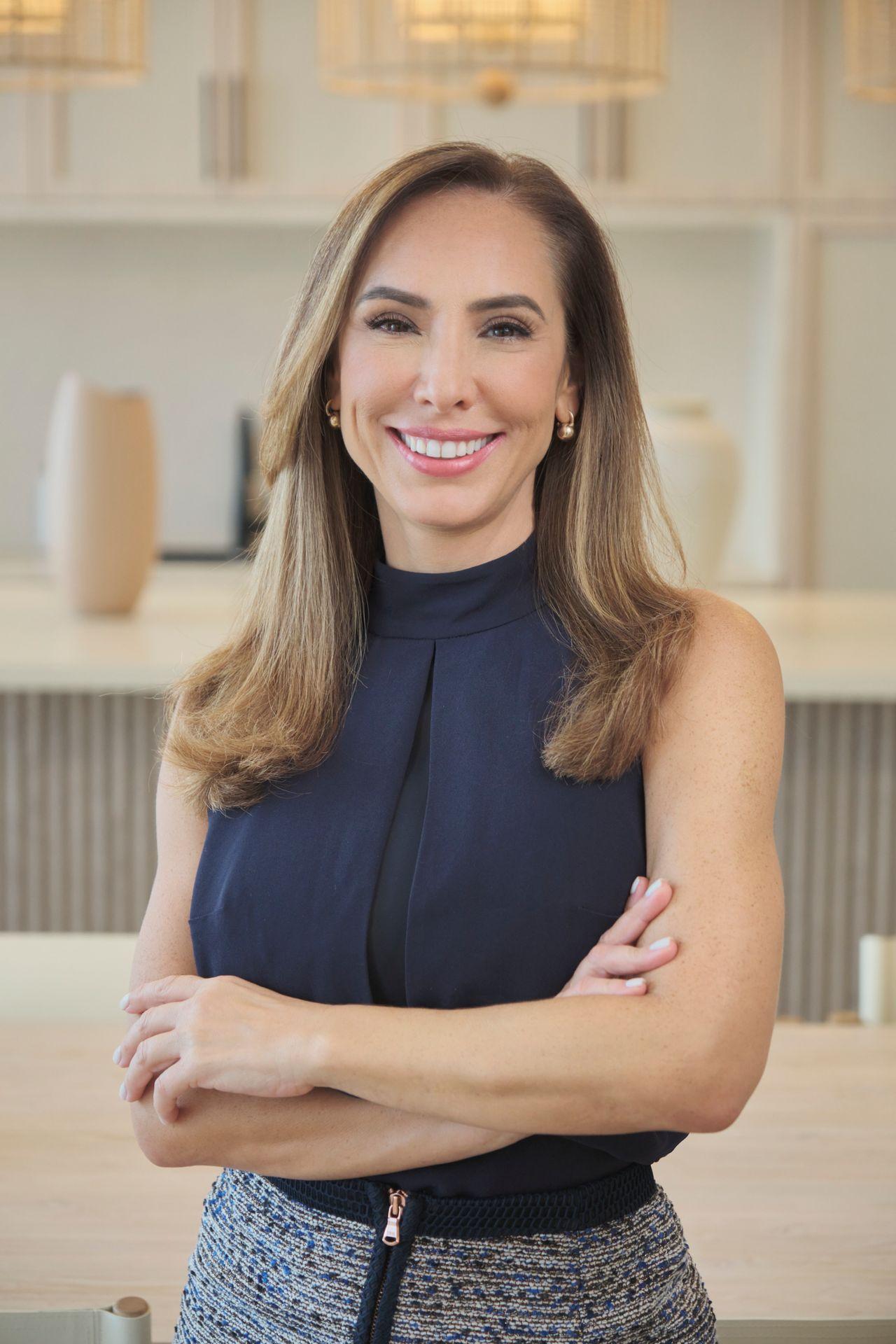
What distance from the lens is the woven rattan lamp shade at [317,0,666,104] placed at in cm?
291

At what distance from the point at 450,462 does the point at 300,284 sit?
2.78 m

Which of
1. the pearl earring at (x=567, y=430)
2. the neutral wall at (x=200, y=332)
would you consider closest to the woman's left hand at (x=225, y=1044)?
the pearl earring at (x=567, y=430)

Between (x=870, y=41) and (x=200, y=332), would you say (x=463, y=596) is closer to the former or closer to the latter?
(x=870, y=41)

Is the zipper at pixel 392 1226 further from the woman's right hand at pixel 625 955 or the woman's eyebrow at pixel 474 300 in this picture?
the woman's eyebrow at pixel 474 300

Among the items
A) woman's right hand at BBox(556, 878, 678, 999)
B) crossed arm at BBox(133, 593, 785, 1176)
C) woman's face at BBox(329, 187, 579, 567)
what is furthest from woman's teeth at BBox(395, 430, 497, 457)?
woman's right hand at BBox(556, 878, 678, 999)

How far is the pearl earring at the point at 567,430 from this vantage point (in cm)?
115

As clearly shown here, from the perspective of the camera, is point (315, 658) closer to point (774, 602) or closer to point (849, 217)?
point (774, 602)

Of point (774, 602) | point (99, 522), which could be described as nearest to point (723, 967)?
point (99, 522)

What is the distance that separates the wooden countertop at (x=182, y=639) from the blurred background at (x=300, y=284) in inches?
0.4

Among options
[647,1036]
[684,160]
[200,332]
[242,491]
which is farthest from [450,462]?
[200,332]

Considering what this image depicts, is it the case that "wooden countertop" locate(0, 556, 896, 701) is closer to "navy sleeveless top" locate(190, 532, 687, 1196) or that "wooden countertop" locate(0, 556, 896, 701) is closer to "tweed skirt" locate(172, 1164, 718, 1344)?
"navy sleeveless top" locate(190, 532, 687, 1196)

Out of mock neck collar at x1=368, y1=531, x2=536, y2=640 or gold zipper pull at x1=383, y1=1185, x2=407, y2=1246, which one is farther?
mock neck collar at x1=368, y1=531, x2=536, y2=640

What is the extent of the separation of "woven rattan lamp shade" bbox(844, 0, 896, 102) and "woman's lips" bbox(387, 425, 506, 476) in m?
2.38

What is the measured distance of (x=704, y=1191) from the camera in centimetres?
130
